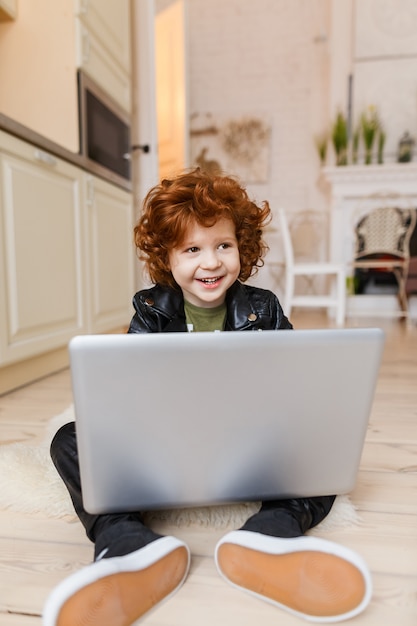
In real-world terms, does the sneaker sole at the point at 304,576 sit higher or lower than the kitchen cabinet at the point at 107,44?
lower

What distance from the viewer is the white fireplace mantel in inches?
159

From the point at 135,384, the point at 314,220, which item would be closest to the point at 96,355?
the point at 135,384

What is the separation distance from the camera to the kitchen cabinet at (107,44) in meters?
2.13

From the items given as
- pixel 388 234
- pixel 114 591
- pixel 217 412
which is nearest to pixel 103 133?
pixel 217 412

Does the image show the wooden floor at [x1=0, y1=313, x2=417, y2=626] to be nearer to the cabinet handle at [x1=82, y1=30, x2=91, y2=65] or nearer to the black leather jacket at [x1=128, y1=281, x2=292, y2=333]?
the black leather jacket at [x1=128, y1=281, x2=292, y2=333]

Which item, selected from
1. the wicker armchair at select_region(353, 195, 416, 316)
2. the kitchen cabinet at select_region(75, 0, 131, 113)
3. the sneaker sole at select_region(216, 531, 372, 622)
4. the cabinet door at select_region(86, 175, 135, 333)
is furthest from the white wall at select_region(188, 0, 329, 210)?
the sneaker sole at select_region(216, 531, 372, 622)

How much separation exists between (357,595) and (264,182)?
4.63 m

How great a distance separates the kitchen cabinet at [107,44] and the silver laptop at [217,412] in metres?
2.00

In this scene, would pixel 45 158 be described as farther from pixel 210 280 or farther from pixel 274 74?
pixel 274 74

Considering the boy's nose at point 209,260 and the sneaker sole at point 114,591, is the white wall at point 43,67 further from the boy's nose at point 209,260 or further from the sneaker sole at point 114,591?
the sneaker sole at point 114,591

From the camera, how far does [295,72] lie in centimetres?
468

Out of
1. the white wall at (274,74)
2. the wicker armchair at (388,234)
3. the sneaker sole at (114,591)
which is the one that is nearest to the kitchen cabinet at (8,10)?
the sneaker sole at (114,591)

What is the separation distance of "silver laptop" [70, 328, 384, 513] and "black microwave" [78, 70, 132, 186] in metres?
1.80

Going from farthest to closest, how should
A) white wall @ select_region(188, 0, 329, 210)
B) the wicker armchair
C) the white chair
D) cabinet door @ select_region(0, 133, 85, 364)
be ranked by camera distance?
1. white wall @ select_region(188, 0, 329, 210)
2. the wicker armchair
3. the white chair
4. cabinet door @ select_region(0, 133, 85, 364)
